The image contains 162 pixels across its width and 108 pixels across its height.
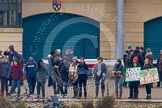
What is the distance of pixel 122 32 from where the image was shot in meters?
44.8

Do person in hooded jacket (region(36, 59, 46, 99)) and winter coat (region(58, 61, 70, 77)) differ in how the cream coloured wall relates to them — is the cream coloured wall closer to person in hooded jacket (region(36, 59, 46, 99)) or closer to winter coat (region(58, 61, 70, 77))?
winter coat (region(58, 61, 70, 77))

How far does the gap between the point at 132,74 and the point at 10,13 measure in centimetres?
1401

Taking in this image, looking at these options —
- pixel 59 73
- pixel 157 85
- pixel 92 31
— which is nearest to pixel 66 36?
pixel 92 31

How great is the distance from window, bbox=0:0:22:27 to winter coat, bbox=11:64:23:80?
11.7 m

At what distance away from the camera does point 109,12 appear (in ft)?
150

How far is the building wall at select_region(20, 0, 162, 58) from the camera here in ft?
150

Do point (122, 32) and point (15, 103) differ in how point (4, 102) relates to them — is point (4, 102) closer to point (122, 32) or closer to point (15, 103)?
point (15, 103)

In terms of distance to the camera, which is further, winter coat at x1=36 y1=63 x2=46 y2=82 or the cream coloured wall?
the cream coloured wall

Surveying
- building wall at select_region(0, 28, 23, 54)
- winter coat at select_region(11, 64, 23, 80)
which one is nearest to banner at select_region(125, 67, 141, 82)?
winter coat at select_region(11, 64, 23, 80)

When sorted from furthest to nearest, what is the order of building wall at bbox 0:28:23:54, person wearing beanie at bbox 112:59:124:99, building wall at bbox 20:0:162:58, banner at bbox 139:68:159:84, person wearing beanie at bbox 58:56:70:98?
1. building wall at bbox 20:0:162:58
2. building wall at bbox 0:28:23:54
3. person wearing beanie at bbox 58:56:70:98
4. person wearing beanie at bbox 112:59:124:99
5. banner at bbox 139:68:159:84

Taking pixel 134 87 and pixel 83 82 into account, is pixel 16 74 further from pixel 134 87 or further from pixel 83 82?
pixel 134 87

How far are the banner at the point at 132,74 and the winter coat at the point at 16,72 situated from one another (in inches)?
180

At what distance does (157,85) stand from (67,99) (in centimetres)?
754

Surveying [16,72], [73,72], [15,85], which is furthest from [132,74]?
[15,85]
